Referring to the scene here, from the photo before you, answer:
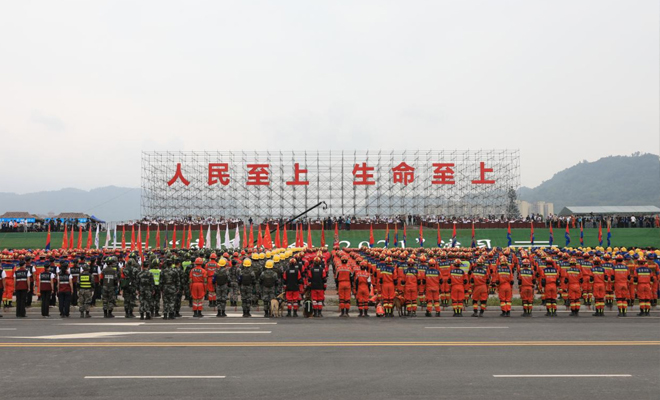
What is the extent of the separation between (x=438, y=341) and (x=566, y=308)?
25.8ft

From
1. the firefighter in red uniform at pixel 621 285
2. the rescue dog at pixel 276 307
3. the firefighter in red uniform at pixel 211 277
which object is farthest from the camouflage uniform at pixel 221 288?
the firefighter in red uniform at pixel 621 285

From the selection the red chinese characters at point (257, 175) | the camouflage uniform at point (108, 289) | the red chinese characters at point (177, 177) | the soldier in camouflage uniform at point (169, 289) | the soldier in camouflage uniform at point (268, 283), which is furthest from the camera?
the red chinese characters at point (177, 177)

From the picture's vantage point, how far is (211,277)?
1817 cm

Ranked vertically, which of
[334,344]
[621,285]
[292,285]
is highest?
[292,285]

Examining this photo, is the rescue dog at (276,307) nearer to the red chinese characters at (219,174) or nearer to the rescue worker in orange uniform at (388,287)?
the rescue worker in orange uniform at (388,287)

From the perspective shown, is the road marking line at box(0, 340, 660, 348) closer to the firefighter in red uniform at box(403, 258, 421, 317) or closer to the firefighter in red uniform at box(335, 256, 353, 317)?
the firefighter in red uniform at box(335, 256, 353, 317)

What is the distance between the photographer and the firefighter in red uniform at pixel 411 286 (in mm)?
16281

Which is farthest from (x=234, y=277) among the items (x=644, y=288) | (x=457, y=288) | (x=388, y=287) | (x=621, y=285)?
(x=644, y=288)

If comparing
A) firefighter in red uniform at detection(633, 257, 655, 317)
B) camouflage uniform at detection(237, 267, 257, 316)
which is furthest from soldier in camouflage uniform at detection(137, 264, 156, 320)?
firefighter in red uniform at detection(633, 257, 655, 317)

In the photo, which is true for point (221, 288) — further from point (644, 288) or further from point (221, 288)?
point (644, 288)

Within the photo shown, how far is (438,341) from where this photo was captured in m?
11.6

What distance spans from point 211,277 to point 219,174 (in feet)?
153
